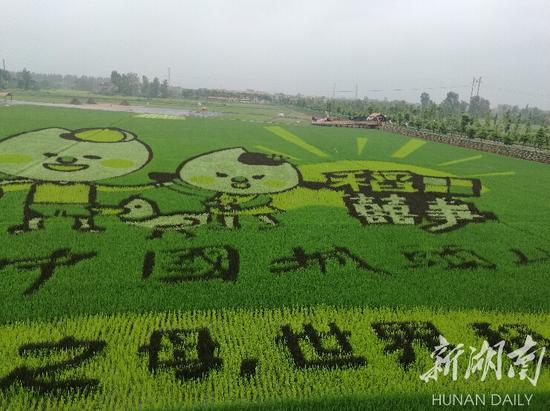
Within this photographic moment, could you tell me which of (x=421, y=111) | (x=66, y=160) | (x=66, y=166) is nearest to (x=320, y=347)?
(x=66, y=166)

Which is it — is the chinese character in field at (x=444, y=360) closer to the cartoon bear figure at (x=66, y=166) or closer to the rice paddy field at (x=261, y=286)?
the rice paddy field at (x=261, y=286)

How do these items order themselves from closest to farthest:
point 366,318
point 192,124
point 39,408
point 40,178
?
point 39,408, point 366,318, point 40,178, point 192,124

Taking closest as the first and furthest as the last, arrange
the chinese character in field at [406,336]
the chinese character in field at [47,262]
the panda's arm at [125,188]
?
the chinese character in field at [406,336], the chinese character in field at [47,262], the panda's arm at [125,188]

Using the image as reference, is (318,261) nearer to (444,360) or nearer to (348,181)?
(444,360)

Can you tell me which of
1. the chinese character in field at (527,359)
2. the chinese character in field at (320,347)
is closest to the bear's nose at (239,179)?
the chinese character in field at (320,347)

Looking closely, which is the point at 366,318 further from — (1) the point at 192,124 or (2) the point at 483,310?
(1) the point at 192,124

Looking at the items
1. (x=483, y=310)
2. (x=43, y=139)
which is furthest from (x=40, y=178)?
(x=483, y=310)
